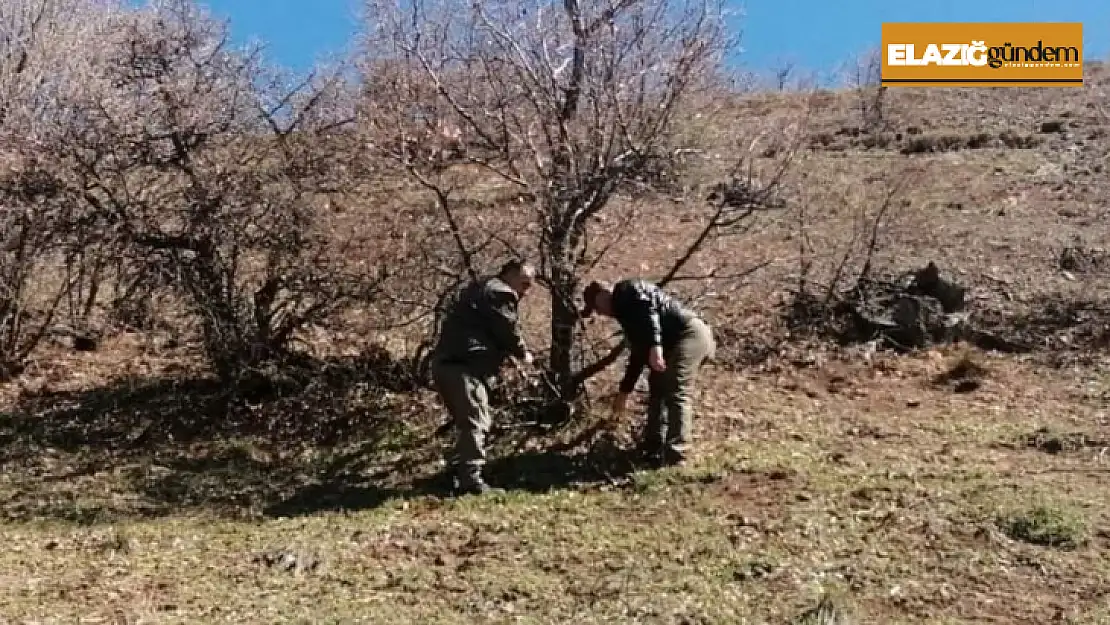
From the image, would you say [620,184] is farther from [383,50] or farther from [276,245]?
[276,245]

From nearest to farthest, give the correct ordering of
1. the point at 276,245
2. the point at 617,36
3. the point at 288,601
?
the point at 288,601
the point at 617,36
the point at 276,245

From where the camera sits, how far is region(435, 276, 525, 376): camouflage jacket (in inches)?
258

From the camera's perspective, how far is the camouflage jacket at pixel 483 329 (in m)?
6.55

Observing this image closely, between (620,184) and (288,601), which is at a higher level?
(620,184)

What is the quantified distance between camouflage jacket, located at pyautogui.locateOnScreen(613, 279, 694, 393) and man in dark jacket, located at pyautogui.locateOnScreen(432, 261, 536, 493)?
583mm

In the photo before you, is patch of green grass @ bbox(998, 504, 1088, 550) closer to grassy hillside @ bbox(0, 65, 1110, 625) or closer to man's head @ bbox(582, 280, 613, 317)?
grassy hillside @ bbox(0, 65, 1110, 625)

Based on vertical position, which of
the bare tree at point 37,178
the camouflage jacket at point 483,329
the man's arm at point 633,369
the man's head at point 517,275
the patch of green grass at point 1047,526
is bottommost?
the patch of green grass at point 1047,526

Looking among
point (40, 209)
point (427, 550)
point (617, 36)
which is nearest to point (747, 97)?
point (617, 36)

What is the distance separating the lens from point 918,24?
48.7 ft

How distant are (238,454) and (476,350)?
2.27 metres

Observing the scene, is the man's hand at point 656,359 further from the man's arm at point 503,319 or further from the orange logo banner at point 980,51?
the orange logo banner at point 980,51

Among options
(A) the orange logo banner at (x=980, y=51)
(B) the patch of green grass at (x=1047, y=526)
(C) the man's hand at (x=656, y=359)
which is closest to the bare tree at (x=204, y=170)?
(C) the man's hand at (x=656, y=359)

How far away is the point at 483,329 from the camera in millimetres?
6629

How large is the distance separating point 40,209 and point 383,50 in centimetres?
317
